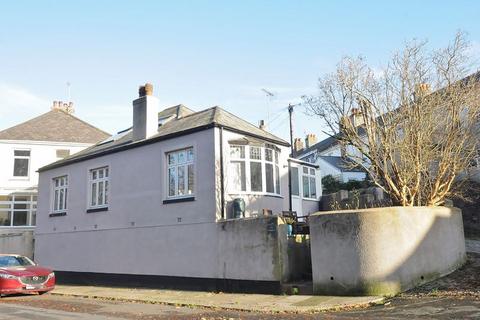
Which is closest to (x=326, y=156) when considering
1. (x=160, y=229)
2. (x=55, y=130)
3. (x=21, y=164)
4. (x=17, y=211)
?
(x=55, y=130)

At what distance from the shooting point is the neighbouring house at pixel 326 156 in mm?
40062

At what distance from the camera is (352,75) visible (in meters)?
15.0

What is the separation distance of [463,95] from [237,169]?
25.8 ft

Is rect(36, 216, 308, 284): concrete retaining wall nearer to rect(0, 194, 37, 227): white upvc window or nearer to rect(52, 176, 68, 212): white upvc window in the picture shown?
rect(52, 176, 68, 212): white upvc window

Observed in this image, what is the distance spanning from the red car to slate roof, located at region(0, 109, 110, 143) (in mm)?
17726

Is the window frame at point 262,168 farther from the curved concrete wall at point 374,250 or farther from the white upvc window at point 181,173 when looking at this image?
the curved concrete wall at point 374,250

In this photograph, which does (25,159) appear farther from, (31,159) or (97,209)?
(97,209)

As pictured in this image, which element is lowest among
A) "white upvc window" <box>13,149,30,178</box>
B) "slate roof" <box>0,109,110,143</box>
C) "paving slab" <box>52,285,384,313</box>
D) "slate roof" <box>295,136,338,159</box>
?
"paving slab" <box>52,285,384,313</box>

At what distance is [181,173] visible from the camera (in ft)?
55.7

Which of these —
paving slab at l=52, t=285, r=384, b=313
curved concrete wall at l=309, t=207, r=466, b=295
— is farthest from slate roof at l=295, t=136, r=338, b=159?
curved concrete wall at l=309, t=207, r=466, b=295

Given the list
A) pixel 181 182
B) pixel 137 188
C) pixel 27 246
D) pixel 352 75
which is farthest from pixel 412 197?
pixel 27 246

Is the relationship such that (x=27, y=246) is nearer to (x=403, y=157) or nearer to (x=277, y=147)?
(x=277, y=147)

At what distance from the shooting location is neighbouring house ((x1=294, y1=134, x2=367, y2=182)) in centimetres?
Result: 4006

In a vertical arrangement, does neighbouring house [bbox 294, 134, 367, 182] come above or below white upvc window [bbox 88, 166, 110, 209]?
above
